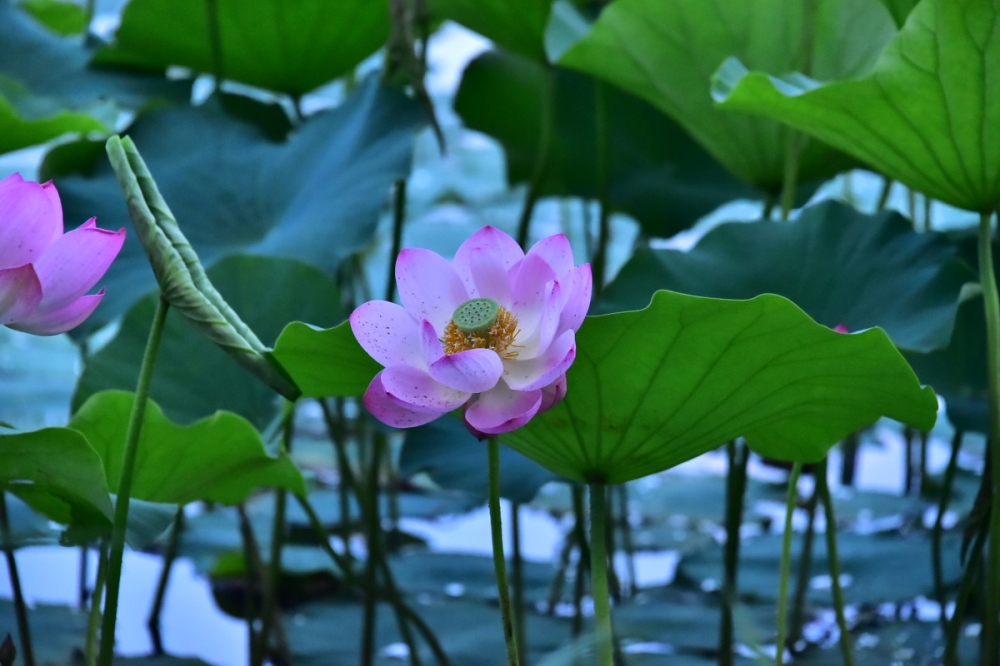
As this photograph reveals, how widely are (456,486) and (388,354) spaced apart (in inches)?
13.6

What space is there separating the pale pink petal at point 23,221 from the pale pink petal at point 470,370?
0.70 ft

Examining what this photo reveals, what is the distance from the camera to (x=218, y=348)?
0.81 metres

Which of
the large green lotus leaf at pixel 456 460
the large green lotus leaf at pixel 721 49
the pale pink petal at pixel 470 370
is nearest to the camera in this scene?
the pale pink petal at pixel 470 370

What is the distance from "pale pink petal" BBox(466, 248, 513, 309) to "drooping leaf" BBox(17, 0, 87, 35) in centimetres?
144

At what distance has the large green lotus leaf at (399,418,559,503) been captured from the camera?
2.46 feet

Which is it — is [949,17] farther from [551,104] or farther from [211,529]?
[211,529]

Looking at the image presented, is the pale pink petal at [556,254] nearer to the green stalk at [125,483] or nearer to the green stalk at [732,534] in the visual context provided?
the green stalk at [125,483]

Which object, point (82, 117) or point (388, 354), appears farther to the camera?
point (82, 117)

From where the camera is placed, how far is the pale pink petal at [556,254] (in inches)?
18.5

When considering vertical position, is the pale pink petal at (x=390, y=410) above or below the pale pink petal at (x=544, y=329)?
below

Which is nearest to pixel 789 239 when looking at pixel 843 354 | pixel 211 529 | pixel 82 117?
pixel 843 354

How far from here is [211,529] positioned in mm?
1382

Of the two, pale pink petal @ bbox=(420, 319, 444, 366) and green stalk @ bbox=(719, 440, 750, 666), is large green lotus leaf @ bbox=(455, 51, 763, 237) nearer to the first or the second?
green stalk @ bbox=(719, 440, 750, 666)

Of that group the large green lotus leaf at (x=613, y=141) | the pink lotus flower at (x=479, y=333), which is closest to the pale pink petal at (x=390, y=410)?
the pink lotus flower at (x=479, y=333)
